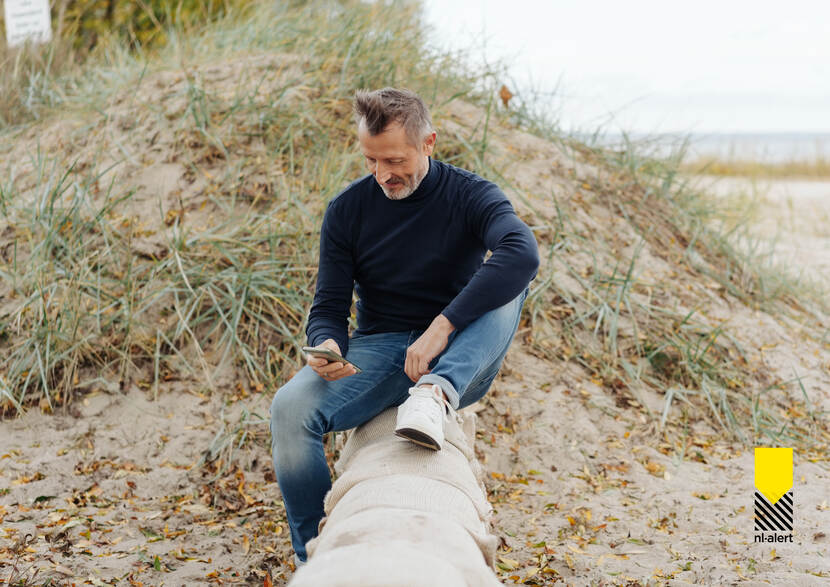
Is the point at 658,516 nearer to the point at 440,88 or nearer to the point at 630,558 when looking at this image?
the point at 630,558

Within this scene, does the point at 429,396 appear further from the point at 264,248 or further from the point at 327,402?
the point at 264,248

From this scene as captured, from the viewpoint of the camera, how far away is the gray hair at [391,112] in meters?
2.72

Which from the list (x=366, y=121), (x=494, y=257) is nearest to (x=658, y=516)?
(x=494, y=257)

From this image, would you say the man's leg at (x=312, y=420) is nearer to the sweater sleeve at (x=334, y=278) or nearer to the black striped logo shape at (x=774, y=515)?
the sweater sleeve at (x=334, y=278)

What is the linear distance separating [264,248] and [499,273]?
243 centimetres

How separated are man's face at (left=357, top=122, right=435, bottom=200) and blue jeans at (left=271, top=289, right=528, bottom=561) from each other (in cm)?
58

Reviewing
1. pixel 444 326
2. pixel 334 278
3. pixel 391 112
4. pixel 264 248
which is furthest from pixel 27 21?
pixel 444 326

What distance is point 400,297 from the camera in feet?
9.93

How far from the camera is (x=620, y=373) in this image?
470 centimetres

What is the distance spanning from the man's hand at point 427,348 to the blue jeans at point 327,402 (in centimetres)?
4

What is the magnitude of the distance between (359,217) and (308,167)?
2.45m

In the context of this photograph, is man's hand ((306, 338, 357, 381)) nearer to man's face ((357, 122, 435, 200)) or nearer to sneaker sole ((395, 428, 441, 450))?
sneaker sole ((395, 428, 441, 450))

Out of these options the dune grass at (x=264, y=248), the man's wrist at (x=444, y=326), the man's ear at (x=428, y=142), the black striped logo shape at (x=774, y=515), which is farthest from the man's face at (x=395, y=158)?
the black striped logo shape at (x=774, y=515)

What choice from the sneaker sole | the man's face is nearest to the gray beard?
the man's face
